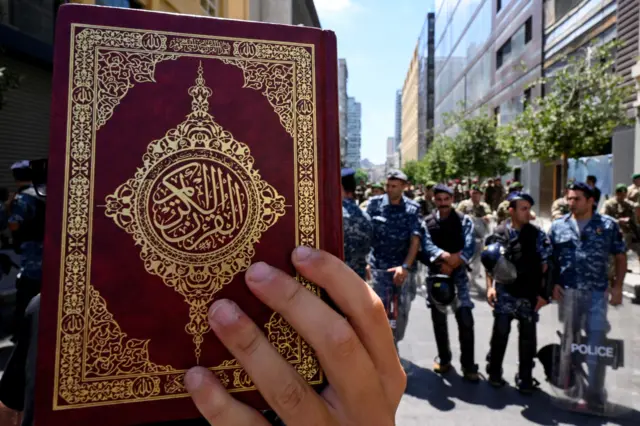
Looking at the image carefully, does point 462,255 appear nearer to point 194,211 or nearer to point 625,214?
point 194,211

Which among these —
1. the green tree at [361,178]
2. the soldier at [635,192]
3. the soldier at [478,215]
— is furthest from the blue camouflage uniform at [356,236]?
the green tree at [361,178]

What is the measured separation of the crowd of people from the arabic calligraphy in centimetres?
322

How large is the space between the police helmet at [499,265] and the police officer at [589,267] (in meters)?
0.41

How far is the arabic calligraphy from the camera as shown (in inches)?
35.1

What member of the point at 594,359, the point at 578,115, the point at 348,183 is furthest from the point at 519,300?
the point at 578,115

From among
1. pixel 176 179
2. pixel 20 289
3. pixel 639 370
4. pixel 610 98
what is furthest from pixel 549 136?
pixel 176 179

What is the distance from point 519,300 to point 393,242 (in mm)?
1229

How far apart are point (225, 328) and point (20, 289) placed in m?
4.32

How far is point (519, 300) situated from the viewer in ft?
13.0

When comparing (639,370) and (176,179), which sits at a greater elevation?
(176,179)

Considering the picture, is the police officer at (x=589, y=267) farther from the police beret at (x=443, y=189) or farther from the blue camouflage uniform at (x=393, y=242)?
the blue camouflage uniform at (x=393, y=242)

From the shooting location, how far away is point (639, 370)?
13.7ft

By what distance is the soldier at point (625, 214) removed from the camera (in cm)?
773

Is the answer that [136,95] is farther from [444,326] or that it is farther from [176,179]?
[444,326]
